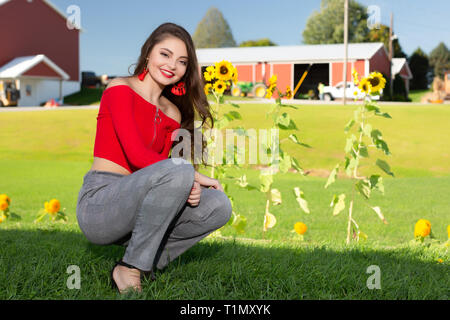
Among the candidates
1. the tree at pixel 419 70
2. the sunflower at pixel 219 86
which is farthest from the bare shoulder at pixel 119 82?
the tree at pixel 419 70

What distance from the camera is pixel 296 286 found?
209 cm

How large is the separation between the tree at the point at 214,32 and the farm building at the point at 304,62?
20.8m

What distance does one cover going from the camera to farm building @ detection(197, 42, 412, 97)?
86.9 ft

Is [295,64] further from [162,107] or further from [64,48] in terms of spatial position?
[162,107]

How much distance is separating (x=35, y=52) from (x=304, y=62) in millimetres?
15779

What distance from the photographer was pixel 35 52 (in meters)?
25.1

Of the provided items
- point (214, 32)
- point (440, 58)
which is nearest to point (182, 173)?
point (214, 32)

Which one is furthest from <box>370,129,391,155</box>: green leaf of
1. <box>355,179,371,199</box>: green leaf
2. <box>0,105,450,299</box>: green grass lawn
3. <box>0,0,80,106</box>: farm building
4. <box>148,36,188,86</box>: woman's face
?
<box>0,0,80,106</box>: farm building

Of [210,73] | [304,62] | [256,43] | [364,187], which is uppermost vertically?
[256,43]

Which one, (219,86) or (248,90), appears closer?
(219,86)

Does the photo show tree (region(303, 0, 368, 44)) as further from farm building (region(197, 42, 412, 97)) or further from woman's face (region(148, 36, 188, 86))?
woman's face (region(148, 36, 188, 86))

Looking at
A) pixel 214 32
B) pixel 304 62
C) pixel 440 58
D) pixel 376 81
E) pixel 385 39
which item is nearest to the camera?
pixel 376 81

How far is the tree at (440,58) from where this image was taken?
52062mm

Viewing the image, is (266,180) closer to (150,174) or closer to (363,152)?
(363,152)
